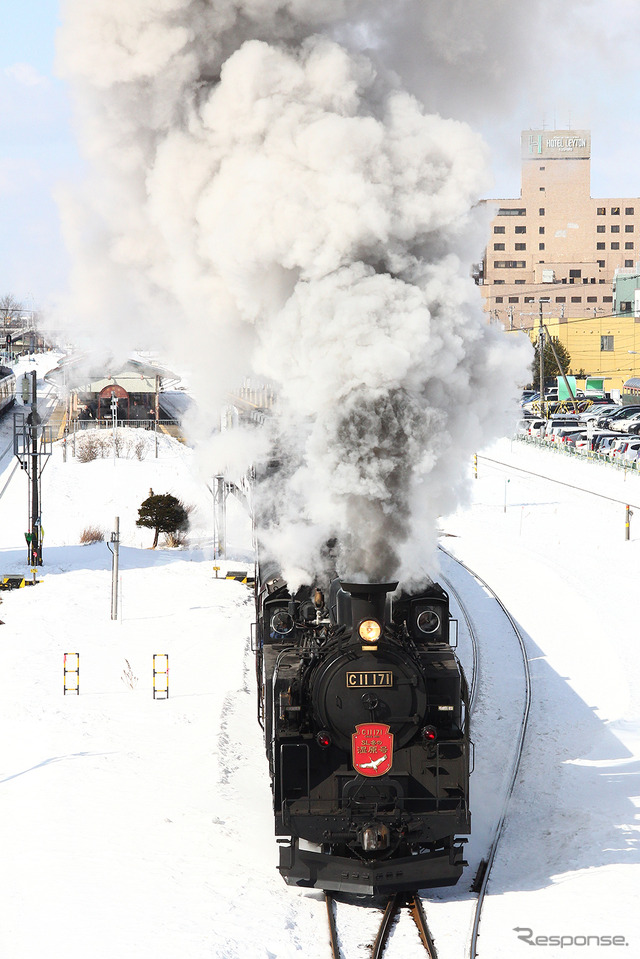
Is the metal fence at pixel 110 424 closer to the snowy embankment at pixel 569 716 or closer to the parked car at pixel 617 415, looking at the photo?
the parked car at pixel 617 415

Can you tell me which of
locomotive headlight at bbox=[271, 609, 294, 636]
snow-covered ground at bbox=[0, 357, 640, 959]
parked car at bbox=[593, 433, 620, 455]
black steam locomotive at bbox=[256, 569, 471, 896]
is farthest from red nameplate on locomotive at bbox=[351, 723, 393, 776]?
parked car at bbox=[593, 433, 620, 455]

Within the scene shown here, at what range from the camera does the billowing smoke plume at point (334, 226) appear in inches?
413

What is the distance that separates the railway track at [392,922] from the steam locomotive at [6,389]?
5817 cm

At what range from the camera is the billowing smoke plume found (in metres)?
10.5

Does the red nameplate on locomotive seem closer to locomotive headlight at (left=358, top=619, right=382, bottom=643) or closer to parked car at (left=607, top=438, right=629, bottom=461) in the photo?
locomotive headlight at (left=358, top=619, right=382, bottom=643)

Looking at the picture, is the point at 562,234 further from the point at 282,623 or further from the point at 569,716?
the point at 282,623

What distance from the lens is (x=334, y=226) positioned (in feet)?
34.1

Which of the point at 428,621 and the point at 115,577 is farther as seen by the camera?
the point at 115,577

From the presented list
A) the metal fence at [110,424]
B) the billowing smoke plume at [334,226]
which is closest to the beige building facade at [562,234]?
the metal fence at [110,424]

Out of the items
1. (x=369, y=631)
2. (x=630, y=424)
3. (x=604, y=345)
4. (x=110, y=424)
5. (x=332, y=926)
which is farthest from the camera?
(x=604, y=345)

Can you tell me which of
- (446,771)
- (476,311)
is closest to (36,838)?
(446,771)

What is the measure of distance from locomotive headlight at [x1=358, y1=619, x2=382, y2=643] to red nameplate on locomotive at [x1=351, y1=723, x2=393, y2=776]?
2.89 ft

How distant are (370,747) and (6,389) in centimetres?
6262

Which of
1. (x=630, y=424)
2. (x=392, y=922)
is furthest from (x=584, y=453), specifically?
(x=392, y=922)
